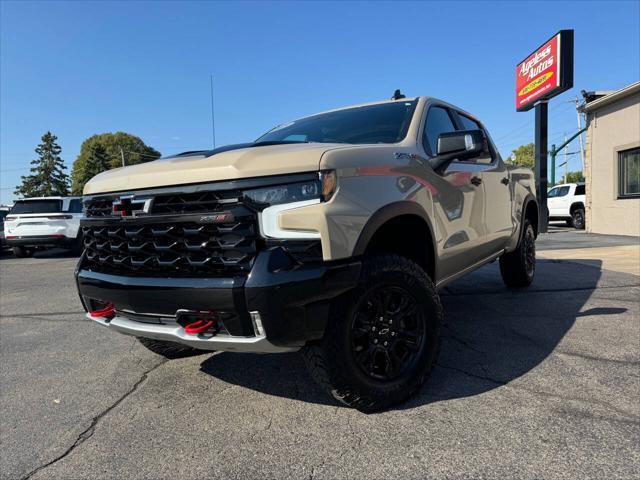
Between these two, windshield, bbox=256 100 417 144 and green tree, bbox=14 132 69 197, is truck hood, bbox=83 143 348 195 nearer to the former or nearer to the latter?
windshield, bbox=256 100 417 144

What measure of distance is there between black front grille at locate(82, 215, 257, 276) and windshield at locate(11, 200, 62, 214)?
1149cm

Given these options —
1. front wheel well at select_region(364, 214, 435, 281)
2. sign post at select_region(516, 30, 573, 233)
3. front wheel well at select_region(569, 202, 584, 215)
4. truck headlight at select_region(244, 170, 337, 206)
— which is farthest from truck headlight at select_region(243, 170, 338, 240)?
front wheel well at select_region(569, 202, 584, 215)

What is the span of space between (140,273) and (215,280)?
0.56m

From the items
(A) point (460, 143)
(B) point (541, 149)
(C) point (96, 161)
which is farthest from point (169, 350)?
(C) point (96, 161)

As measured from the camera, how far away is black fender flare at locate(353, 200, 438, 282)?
2.33 m

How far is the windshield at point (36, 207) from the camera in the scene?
12.6 metres

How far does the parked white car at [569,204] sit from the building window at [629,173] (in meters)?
3.61

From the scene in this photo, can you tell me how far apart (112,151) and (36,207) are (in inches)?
2368

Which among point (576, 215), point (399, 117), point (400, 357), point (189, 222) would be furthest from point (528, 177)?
point (576, 215)

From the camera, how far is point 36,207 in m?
12.6

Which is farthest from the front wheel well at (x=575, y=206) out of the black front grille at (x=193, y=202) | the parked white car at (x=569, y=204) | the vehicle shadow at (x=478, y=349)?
the black front grille at (x=193, y=202)

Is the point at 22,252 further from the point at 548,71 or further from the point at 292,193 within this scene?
the point at 548,71

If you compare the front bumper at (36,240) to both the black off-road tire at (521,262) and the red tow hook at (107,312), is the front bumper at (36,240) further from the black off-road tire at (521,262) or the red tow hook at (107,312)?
the black off-road tire at (521,262)

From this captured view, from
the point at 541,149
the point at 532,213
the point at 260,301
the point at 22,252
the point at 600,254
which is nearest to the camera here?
the point at 260,301
